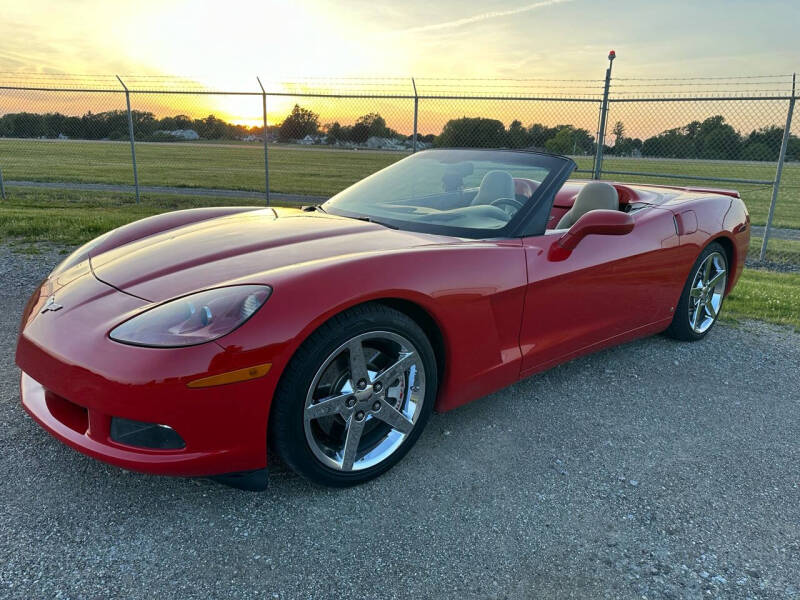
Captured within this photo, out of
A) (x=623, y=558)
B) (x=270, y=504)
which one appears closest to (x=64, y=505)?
(x=270, y=504)

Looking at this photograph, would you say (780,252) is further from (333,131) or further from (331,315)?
(331,315)

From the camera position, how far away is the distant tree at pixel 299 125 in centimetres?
1110

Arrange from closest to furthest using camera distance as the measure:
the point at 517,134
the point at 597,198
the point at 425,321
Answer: the point at 425,321
the point at 597,198
the point at 517,134

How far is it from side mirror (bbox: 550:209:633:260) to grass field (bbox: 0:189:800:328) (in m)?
2.71

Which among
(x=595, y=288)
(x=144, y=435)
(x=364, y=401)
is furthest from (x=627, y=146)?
(x=144, y=435)

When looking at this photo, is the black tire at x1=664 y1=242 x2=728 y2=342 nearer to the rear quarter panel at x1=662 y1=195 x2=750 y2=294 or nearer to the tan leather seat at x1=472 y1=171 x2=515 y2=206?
the rear quarter panel at x1=662 y1=195 x2=750 y2=294

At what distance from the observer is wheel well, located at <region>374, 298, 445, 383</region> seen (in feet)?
7.61

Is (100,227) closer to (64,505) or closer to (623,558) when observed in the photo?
(64,505)

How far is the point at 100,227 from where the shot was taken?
7242 mm

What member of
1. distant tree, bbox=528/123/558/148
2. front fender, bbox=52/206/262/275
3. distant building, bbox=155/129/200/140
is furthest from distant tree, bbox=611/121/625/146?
distant building, bbox=155/129/200/140

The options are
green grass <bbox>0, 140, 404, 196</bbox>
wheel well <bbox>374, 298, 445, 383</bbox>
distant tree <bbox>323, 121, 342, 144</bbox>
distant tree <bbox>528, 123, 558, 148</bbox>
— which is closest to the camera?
wheel well <bbox>374, 298, 445, 383</bbox>

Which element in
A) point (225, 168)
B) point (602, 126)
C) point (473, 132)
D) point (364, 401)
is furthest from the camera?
point (225, 168)

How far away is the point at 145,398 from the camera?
1845 millimetres

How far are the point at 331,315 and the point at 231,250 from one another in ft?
2.48
